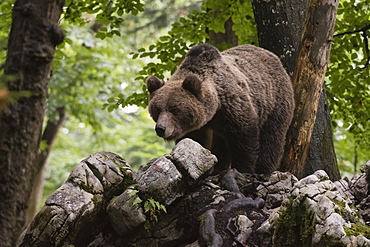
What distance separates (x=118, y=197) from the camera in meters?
4.84

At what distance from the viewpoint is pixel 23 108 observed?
6.84 feet

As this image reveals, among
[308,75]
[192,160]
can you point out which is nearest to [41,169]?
[308,75]

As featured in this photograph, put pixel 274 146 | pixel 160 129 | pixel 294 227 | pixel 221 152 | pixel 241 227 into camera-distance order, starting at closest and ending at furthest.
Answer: pixel 294 227, pixel 241 227, pixel 160 129, pixel 274 146, pixel 221 152

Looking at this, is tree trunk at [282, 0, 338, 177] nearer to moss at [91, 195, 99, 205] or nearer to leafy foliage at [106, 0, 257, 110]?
leafy foliage at [106, 0, 257, 110]

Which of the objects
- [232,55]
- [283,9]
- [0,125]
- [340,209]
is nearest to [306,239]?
[340,209]

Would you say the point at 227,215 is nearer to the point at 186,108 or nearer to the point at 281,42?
the point at 186,108

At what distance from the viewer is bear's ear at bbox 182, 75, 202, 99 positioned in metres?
6.00

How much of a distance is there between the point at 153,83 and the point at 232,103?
1056 millimetres

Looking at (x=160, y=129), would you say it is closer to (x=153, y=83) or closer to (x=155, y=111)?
(x=155, y=111)

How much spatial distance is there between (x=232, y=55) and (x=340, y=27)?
232cm

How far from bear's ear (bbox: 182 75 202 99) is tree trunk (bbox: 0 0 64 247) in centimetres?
390

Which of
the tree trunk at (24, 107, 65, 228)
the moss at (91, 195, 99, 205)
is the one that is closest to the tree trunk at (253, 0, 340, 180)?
the moss at (91, 195, 99, 205)

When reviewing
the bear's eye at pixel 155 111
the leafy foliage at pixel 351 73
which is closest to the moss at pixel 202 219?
the bear's eye at pixel 155 111

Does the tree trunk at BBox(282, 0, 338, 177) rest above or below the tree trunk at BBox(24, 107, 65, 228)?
above
